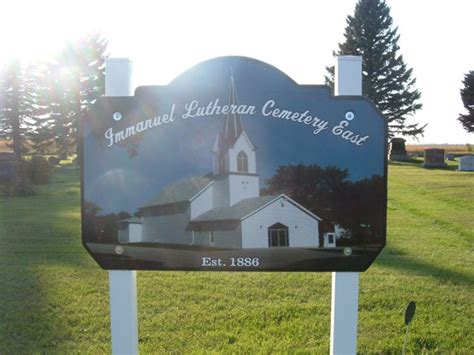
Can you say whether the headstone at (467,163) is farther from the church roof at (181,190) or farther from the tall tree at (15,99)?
the tall tree at (15,99)

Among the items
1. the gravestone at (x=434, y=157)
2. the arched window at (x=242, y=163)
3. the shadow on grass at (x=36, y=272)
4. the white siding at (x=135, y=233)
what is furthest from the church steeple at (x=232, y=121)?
the gravestone at (x=434, y=157)

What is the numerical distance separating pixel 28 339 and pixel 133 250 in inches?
78.6

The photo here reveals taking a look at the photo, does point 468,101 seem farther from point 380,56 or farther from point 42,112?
point 42,112

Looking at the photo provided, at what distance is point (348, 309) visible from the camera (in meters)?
2.90

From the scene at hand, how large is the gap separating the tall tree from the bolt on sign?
34164 mm

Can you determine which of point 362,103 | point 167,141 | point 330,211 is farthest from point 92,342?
point 362,103

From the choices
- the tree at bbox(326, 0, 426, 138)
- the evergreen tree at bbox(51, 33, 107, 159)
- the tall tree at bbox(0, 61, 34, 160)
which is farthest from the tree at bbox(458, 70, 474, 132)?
the tall tree at bbox(0, 61, 34, 160)

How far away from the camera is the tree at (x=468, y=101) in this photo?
41969 millimetres

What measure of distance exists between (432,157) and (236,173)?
24.3 meters

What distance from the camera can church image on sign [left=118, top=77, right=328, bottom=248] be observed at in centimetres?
280

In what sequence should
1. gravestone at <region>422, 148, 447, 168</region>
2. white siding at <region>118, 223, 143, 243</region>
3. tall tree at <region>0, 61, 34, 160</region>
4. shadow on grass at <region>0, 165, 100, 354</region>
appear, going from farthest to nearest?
tall tree at <region>0, 61, 34, 160</region> → gravestone at <region>422, 148, 447, 168</region> → shadow on grass at <region>0, 165, 100, 354</region> → white siding at <region>118, 223, 143, 243</region>

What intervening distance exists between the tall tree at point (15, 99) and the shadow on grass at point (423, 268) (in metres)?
31.7

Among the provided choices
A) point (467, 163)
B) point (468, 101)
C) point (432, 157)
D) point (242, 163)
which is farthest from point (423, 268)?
point (468, 101)

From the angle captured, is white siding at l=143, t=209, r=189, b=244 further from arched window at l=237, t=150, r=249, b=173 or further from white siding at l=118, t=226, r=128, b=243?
arched window at l=237, t=150, r=249, b=173
